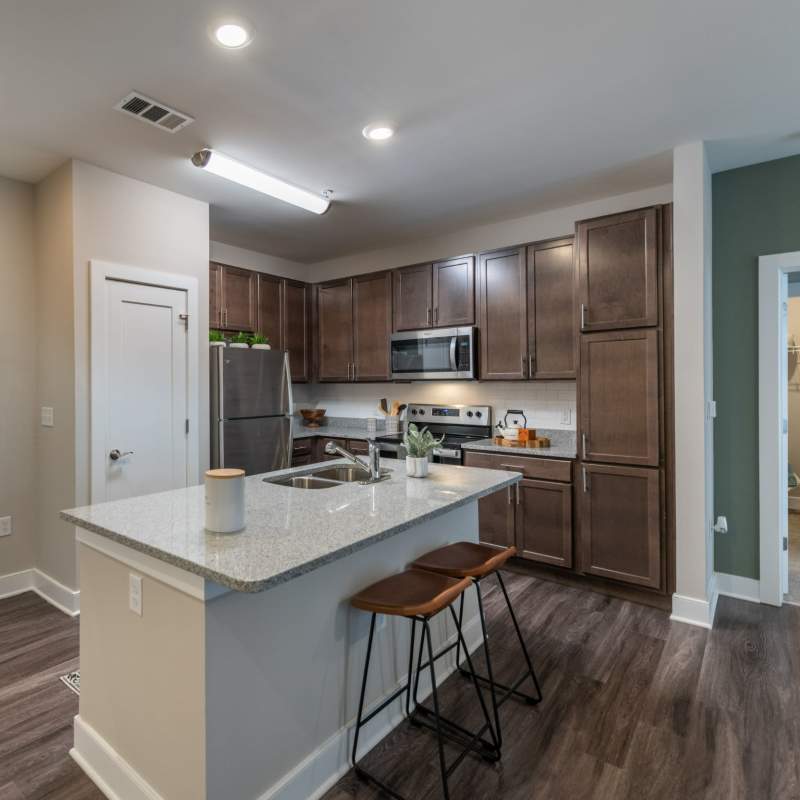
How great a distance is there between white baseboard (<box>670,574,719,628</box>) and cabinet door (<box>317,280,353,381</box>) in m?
3.20

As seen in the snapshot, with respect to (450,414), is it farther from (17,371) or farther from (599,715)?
(17,371)

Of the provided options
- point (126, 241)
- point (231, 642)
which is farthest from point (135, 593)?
point (126, 241)

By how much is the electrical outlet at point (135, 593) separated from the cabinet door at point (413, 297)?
3128 mm

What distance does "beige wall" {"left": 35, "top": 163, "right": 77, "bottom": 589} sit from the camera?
9.92 feet

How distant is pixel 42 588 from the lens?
331cm

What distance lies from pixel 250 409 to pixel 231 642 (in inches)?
105

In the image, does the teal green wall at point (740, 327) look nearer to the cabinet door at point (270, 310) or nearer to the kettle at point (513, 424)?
the kettle at point (513, 424)

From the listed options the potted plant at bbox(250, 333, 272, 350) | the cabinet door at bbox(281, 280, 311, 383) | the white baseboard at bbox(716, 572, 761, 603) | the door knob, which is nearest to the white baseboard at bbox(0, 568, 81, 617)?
the door knob

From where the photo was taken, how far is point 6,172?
3.17 metres

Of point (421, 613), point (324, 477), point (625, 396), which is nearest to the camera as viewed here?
point (421, 613)

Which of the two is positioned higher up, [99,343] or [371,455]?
[99,343]

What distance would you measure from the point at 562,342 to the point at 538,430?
780 millimetres

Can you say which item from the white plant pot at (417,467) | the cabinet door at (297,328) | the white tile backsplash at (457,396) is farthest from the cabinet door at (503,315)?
the cabinet door at (297,328)

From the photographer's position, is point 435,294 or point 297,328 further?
point 297,328
